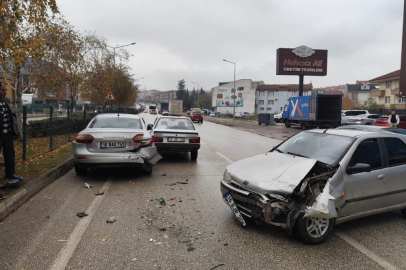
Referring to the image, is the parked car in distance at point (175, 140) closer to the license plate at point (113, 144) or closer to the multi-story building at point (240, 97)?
the license plate at point (113, 144)

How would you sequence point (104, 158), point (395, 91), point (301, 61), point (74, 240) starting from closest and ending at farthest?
point (74, 240) → point (104, 158) → point (301, 61) → point (395, 91)

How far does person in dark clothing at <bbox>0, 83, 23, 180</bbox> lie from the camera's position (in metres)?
5.91

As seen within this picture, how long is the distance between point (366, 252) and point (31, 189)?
18.3 ft

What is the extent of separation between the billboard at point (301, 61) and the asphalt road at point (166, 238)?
33925mm

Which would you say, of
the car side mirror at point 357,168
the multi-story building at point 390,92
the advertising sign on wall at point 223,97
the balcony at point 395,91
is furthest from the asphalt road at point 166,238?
the advertising sign on wall at point 223,97

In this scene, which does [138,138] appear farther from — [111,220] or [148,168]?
[111,220]

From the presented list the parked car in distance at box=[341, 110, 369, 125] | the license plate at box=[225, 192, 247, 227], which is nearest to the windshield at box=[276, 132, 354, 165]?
the license plate at box=[225, 192, 247, 227]

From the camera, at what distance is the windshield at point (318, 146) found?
4.60 metres

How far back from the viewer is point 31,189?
605cm

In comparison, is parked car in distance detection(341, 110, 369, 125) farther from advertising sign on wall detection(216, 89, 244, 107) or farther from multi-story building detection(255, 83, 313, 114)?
advertising sign on wall detection(216, 89, 244, 107)

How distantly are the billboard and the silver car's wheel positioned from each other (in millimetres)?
35336

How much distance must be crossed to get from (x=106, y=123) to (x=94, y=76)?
566 inches

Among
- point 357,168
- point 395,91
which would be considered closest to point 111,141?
point 357,168

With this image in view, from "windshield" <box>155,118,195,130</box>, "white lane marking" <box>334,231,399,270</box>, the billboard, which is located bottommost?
"white lane marking" <box>334,231,399,270</box>
